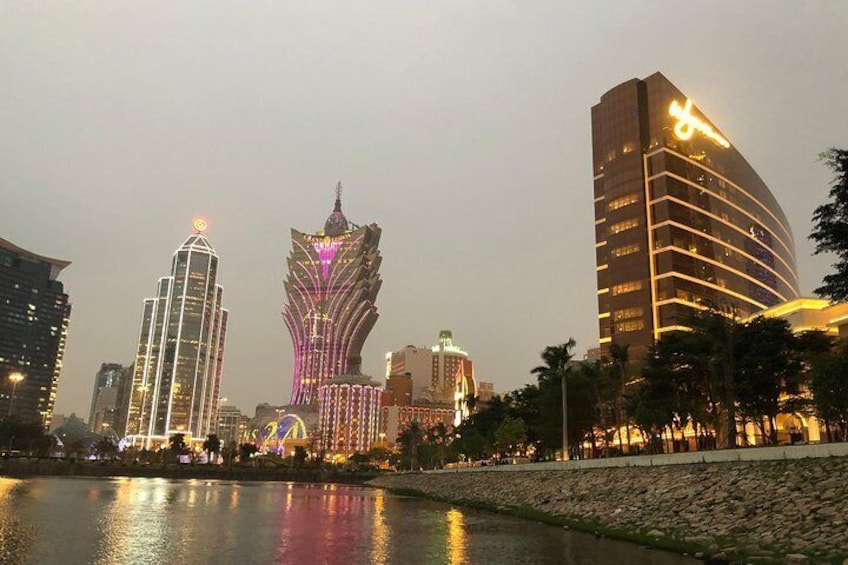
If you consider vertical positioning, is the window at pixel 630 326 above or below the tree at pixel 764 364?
above

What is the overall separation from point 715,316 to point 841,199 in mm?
31351

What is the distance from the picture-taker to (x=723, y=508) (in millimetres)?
31281

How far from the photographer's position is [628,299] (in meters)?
163

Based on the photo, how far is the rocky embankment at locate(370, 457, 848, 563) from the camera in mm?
24656

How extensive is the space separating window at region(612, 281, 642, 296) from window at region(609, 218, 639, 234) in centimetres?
1548

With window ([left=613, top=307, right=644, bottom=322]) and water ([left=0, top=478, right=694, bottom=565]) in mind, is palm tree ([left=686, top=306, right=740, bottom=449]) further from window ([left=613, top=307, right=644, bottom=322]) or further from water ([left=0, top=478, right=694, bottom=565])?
window ([left=613, top=307, right=644, bottom=322])

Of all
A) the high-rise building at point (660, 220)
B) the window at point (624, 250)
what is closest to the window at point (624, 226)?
the high-rise building at point (660, 220)

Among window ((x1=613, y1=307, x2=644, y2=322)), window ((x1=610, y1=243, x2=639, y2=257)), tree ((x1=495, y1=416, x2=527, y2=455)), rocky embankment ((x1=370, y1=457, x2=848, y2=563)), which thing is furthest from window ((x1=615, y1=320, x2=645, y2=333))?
rocky embankment ((x1=370, y1=457, x2=848, y2=563))

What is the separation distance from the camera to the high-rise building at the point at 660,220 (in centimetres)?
15975

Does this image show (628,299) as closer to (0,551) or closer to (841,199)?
(841,199)

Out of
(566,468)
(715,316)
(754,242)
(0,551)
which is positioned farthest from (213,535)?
(754,242)

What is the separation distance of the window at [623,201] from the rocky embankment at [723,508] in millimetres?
130323

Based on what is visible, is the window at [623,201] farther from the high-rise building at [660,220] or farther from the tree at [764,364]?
the tree at [764,364]

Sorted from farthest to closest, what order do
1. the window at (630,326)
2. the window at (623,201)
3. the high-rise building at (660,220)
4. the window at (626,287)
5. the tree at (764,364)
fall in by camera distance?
the window at (623,201) → the window at (626,287) → the high-rise building at (660,220) → the window at (630,326) → the tree at (764,364)
